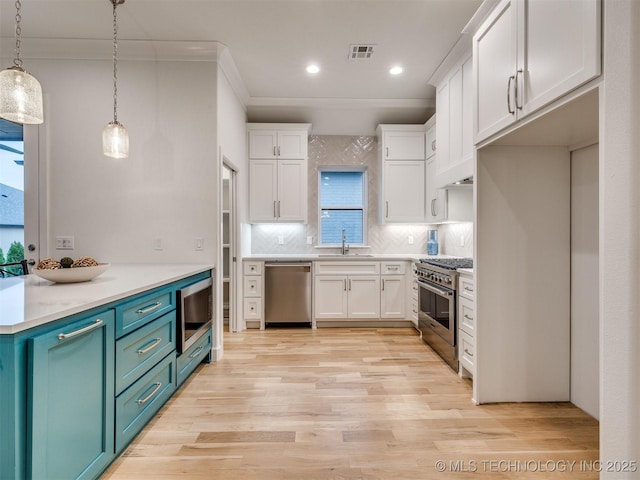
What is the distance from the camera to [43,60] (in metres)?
3.03

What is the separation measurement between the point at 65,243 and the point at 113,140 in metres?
1.36

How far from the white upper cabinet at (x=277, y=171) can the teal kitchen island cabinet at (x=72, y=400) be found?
3.01 m

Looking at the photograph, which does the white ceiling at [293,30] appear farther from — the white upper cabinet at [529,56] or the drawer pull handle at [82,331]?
the drawer pull handle at [82,331]

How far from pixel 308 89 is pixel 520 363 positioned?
3.54 metres

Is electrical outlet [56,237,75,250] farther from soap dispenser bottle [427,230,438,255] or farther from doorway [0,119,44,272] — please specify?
soap dispenser bottle [427,230,438,255]

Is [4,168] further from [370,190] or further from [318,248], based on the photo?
[370,190]

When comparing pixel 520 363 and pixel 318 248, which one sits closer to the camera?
pixel 520 363

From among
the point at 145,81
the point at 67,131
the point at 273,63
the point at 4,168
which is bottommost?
the point at 4,168

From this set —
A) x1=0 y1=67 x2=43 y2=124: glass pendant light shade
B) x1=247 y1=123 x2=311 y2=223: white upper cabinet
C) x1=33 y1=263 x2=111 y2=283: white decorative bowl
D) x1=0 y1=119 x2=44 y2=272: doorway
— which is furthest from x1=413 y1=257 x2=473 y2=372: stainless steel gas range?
x1=0 y1=119 x2=44 y2=272: doorway

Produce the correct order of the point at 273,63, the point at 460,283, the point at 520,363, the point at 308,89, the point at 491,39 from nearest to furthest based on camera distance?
the point at 491,39 < the point at 520,363 < the point at 460,283 < the point at 273,63 < the point at 308,89

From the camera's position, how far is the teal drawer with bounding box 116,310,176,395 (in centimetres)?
168

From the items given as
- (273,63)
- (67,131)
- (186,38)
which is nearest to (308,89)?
(273,63)

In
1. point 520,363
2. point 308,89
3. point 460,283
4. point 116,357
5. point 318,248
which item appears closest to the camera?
point 116,357

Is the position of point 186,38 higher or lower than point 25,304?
higher
